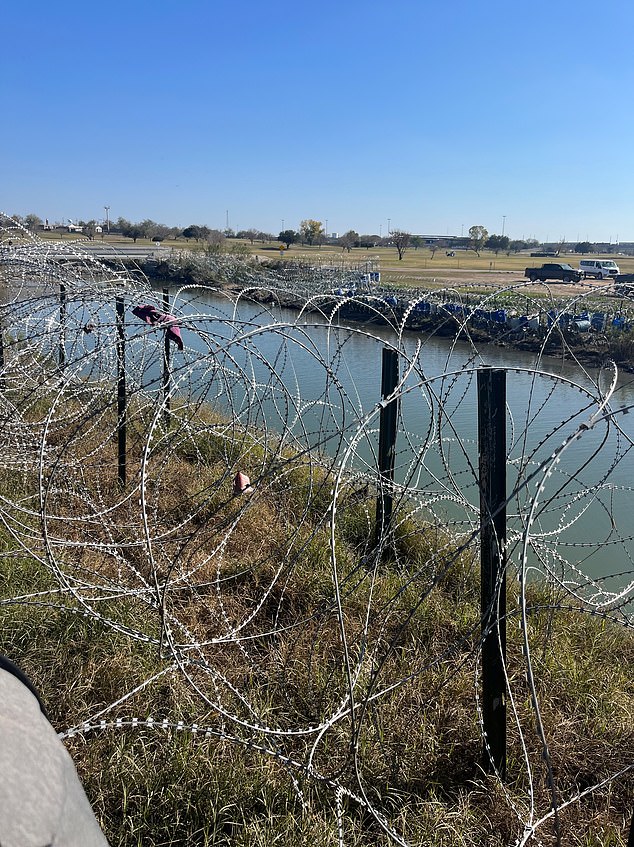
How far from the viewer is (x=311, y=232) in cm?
8688

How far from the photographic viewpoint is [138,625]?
365cm

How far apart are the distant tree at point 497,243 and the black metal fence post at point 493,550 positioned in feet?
305

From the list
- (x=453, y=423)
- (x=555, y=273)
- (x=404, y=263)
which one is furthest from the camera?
(x=404, y=263)

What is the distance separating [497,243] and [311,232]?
26.6 m

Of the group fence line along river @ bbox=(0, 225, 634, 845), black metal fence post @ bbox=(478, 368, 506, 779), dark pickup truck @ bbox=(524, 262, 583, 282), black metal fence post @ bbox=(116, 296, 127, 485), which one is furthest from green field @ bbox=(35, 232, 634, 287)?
black metal fence post @ bbox=(478, 368, 506, 779)

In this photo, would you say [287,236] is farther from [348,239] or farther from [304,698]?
[304,698]

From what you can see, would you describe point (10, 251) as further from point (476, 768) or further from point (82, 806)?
point (82, 806)

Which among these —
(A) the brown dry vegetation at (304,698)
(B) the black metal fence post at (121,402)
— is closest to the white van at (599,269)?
(B) the black metal fence post at (121,402)

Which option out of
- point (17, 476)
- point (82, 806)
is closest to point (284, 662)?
point (82, 806)

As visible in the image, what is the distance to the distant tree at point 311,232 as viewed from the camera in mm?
87000

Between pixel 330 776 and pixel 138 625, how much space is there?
54.6 inches

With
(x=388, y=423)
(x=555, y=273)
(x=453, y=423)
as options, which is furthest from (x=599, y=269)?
(x=388, y=423)

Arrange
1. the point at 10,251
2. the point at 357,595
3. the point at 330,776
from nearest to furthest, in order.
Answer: the point at 330,776
the point at 357,595
the point at 10,251

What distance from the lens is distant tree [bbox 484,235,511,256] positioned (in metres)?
92.8
